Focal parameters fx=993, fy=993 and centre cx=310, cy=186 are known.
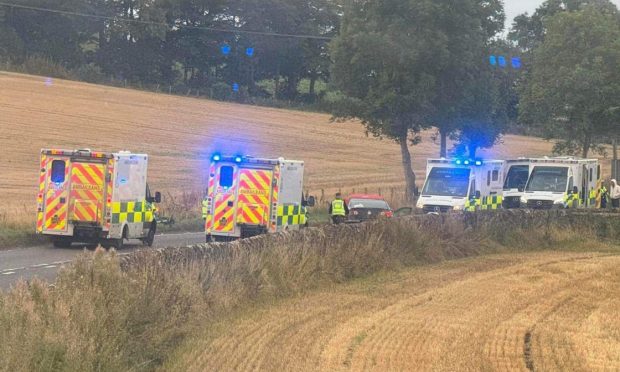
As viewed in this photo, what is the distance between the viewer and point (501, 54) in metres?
43.6

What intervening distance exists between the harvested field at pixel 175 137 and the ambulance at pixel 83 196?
7.59 meters

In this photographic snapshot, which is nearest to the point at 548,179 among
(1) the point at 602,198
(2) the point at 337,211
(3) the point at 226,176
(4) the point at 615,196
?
(4) the point at 615,196

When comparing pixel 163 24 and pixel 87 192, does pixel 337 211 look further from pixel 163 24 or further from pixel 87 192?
pixel 163 24

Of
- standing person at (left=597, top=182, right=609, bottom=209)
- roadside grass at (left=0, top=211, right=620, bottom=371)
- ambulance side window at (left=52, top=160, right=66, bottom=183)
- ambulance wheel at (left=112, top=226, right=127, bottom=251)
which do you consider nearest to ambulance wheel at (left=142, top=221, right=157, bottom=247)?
ambulance wheel at (left=112, top=226, right=127, bottom=251)

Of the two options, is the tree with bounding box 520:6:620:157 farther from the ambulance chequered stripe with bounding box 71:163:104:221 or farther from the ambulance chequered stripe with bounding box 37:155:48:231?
the ambulance chequered stripe with bounding box 37:155:48:231

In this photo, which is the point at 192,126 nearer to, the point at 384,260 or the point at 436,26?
the point at 436,26

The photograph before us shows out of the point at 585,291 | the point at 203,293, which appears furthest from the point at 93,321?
the point at 585,291

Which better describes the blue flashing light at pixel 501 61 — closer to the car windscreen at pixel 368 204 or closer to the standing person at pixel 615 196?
the standing person at pixel 615 196

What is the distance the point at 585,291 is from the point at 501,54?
29125 mm

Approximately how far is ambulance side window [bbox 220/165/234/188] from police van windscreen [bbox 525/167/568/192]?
14266 millimetres

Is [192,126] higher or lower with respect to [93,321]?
higher

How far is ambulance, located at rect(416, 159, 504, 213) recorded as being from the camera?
99.8 ft

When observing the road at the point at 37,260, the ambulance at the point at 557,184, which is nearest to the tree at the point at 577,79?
the ambulance at the point at 557,184

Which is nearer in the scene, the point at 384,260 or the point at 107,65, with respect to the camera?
the point at 384,260
